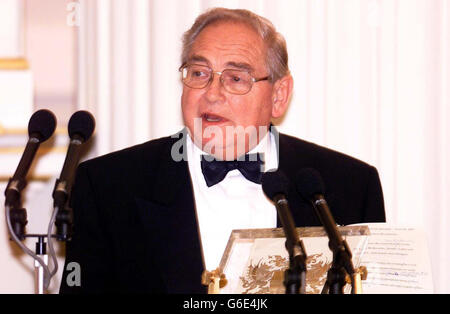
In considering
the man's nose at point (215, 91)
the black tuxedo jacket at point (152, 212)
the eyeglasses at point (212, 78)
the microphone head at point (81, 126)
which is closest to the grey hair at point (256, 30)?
the eyeglasses at point (212, 78)

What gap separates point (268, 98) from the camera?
133 inches

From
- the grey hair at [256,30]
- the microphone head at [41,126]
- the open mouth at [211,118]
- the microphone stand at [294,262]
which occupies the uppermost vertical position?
the grey hair at [256,30]

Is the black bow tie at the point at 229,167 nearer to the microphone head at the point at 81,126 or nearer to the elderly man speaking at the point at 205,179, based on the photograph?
the elderly man speaking at the point at 205,179

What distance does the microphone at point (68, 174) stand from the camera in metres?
2.10

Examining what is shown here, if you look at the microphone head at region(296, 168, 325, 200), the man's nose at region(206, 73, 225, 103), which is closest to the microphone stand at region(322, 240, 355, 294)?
the microphone head at region(296, 168, 325, 200)

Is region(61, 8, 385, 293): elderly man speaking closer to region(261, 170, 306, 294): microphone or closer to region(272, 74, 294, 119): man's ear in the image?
region(272, 74, 294, 119): man's ear

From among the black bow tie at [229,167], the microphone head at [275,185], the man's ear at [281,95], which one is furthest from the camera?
the man's ear at [281,95]

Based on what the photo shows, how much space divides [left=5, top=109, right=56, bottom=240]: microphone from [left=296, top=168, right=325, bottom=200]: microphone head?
2.49 feet

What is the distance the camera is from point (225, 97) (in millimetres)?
3195

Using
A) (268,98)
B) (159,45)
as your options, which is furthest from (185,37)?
(268,98)

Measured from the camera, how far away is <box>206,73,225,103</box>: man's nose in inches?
125

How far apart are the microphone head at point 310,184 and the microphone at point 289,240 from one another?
69mm

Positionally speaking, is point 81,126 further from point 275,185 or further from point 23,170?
point 275,185

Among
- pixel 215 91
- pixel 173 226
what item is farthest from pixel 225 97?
pixel 173 226
